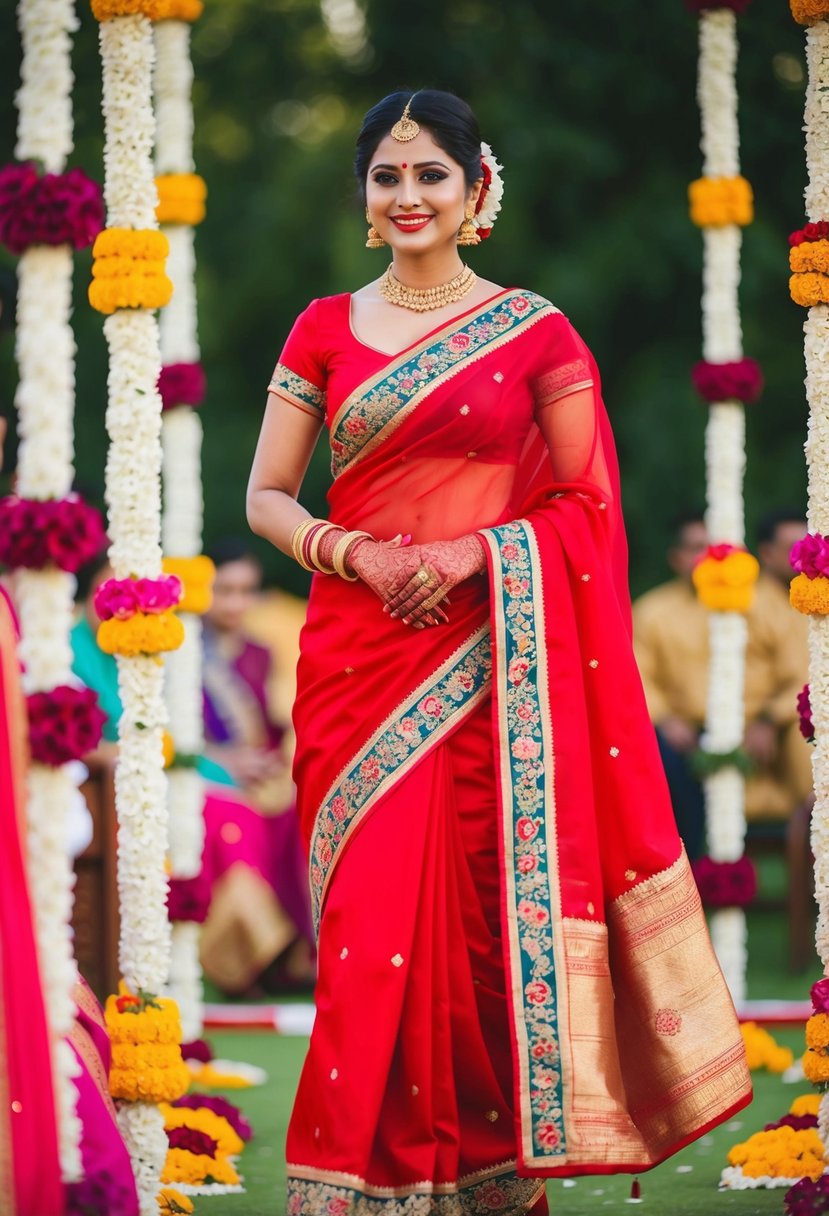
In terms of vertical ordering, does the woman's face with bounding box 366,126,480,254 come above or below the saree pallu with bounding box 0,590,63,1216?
above

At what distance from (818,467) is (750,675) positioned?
5.43 m

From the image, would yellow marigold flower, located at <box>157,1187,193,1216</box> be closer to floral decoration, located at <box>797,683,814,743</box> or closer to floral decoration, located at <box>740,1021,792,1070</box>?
floral decoration, located at <box>797,683,814,743</box>

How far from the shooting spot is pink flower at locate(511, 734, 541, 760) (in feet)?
14.5

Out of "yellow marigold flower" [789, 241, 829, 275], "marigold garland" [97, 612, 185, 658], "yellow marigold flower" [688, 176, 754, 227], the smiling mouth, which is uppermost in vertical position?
"yellow marigold flower" [688, 176, 754, 227]

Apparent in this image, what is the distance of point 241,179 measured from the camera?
53.6 feet

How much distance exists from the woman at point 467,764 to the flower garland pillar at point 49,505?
2.25ft

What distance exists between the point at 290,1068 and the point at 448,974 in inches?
115

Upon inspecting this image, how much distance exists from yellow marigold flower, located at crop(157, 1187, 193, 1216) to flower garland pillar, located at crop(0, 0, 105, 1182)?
759mm

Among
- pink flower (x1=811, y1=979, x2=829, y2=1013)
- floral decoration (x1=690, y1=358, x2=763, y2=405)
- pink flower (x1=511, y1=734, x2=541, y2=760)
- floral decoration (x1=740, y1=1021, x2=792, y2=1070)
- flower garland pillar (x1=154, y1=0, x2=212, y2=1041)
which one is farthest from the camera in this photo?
floral decoration (x1=690, y1=358, x2=763, y2=405)

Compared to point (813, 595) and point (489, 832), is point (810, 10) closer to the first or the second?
point (813, 595)

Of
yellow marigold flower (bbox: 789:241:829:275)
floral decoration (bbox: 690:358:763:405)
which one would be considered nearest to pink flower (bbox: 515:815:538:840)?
yellow marigold flower (bbox: 789:241:829:275)

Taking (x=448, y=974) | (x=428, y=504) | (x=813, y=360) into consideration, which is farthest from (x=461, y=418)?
(x=448, y=974)

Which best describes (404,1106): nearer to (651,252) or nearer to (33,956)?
(33,956)

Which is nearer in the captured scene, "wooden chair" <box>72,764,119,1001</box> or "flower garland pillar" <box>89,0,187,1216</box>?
"flower garland pillar" <box>89,0,187,1216</box>
